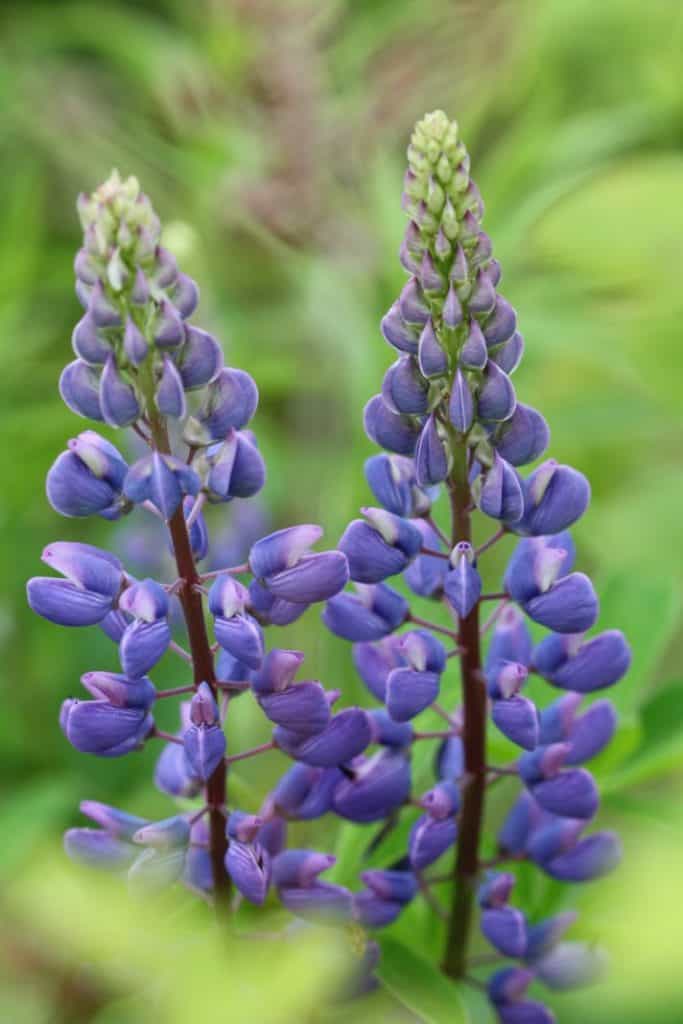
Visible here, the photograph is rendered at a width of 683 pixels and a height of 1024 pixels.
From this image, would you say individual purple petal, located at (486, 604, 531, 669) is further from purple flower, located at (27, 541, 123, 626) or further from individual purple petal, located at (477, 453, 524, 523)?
purple flower, located at (27, 541, 123, 626)

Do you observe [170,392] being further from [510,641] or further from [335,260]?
[335,260]

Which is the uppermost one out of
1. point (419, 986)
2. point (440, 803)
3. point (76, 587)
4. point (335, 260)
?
point (335, 260)

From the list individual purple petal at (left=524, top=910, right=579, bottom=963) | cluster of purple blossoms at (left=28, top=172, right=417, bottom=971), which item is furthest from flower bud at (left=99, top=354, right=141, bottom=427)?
individual purple petal at (left=524, top=910, right=579, bottom=963)

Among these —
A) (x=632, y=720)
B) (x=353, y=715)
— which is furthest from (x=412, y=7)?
(x=353, y=715)

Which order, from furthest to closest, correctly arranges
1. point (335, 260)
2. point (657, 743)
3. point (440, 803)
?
1. point (335, 260)
2. point (657, 743)
3. point (440, 803)

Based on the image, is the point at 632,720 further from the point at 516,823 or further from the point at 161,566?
the point at 161,566

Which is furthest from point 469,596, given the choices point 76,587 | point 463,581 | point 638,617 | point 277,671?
point 638,617
